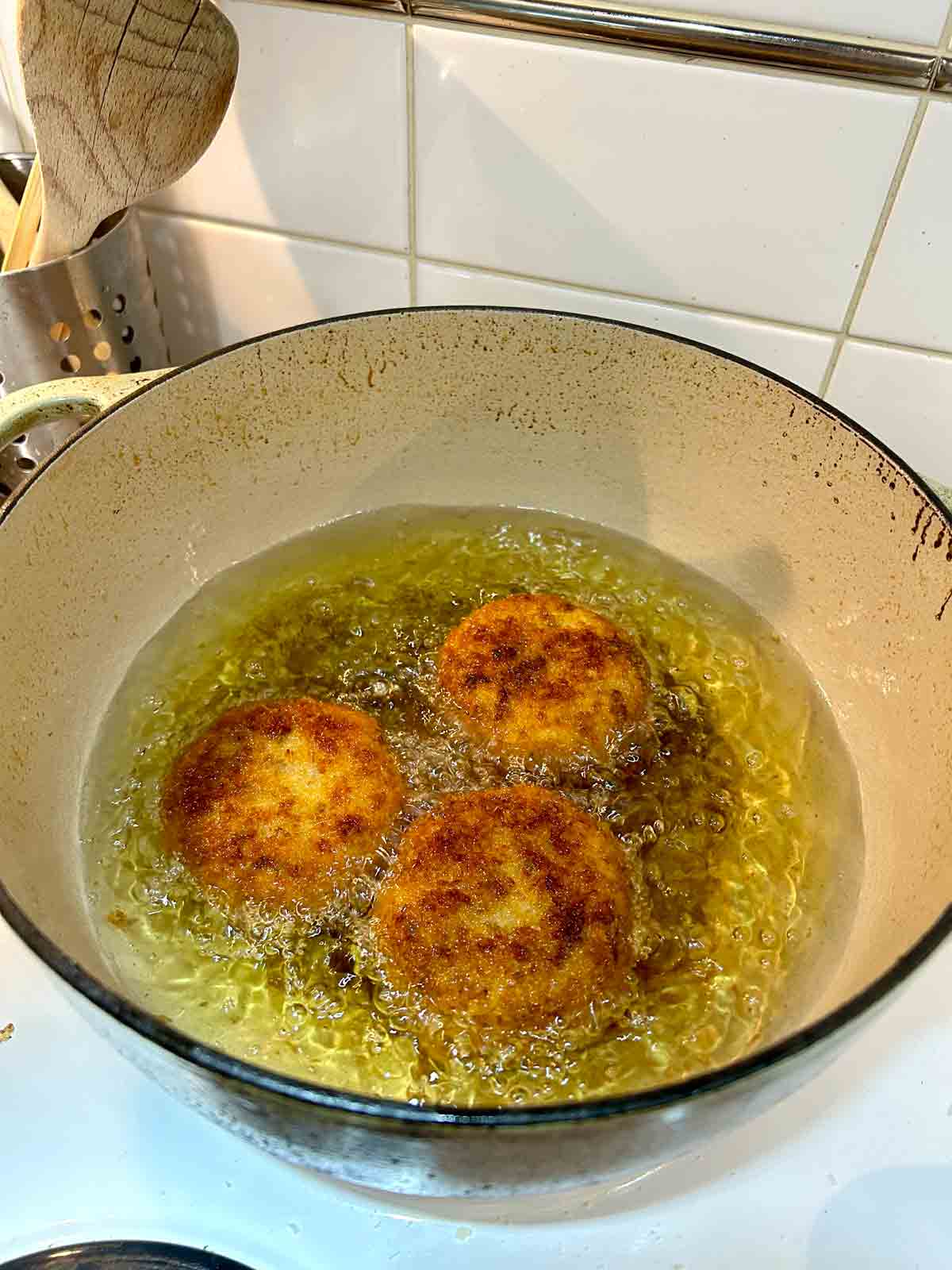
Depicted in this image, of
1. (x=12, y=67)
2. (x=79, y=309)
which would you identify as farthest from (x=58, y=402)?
(x=12, y=67)

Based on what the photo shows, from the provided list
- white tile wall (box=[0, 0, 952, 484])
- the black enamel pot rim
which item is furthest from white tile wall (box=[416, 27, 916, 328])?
the black enamel pot rim

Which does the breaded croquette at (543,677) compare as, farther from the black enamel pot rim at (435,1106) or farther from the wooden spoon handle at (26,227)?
the wooden spoon handle at (26,227)

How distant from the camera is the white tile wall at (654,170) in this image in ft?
2.46

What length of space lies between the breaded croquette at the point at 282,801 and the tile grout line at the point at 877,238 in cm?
49

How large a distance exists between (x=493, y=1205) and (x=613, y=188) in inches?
28.5

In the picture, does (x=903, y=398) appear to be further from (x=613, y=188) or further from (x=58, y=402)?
(x=58, y=402)

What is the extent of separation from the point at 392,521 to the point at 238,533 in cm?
14

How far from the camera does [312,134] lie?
2.84 feet

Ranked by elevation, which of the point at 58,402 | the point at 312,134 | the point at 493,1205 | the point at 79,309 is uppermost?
the point at 312,134

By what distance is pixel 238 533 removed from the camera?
0.88 metres

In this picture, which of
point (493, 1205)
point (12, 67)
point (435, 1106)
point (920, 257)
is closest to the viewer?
point (435, 1106)

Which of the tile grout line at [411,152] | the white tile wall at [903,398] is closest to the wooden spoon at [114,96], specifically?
the tile grout line at [411,152]

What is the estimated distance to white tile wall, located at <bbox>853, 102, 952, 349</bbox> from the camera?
0.74 m

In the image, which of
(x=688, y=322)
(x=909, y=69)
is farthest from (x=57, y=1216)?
(x=909, y=69)
